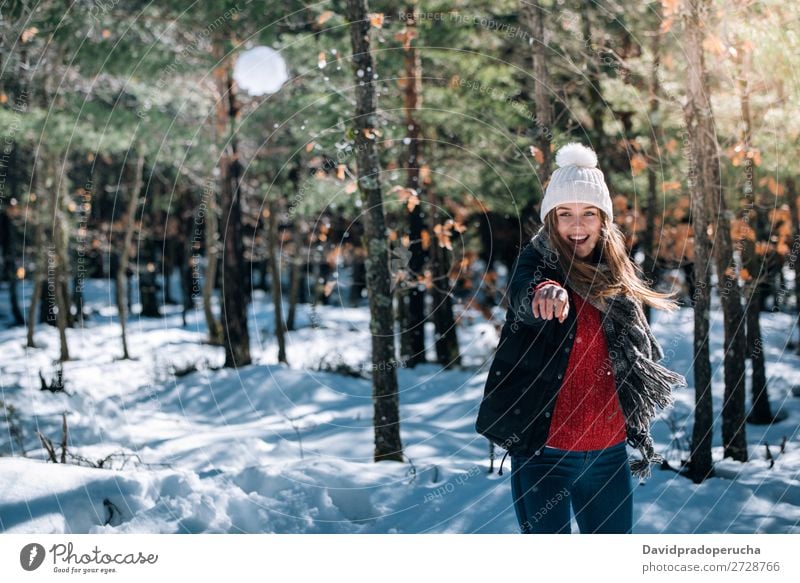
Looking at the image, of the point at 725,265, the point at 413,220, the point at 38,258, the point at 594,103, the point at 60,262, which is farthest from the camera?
the point at 38,258

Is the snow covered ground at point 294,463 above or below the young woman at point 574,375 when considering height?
below

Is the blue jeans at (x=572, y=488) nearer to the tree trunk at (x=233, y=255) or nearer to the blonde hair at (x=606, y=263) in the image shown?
the blonde hair at (x=606, y=263)

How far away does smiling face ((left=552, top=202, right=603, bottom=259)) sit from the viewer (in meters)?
2.96

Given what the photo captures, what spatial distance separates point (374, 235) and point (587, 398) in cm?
328

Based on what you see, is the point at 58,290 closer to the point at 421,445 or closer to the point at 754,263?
the point at 421,445

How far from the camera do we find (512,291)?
2.77 m

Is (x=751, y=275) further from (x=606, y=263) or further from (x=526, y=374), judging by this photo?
(x=526, y=374)

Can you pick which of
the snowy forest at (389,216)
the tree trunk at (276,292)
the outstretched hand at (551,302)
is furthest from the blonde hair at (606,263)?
the tree trunk at (276,292)

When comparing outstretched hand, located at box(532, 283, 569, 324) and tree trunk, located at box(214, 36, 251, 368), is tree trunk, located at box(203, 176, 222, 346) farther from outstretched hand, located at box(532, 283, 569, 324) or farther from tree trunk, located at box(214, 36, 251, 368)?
outstretched hand, located at box(532, 283, 569, 324)

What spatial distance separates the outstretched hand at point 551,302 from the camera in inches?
97.7

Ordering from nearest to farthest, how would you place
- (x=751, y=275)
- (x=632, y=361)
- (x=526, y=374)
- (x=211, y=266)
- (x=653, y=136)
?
(x=526, y=374) < (x=632, y=361) < (x=653, y=136) < (x=751, y=275) < (x=211, y=266)

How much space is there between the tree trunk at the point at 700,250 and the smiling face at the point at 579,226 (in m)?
2.64

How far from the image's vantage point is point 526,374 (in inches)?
110

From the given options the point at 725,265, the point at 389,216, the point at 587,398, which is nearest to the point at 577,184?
the point at 587,398
